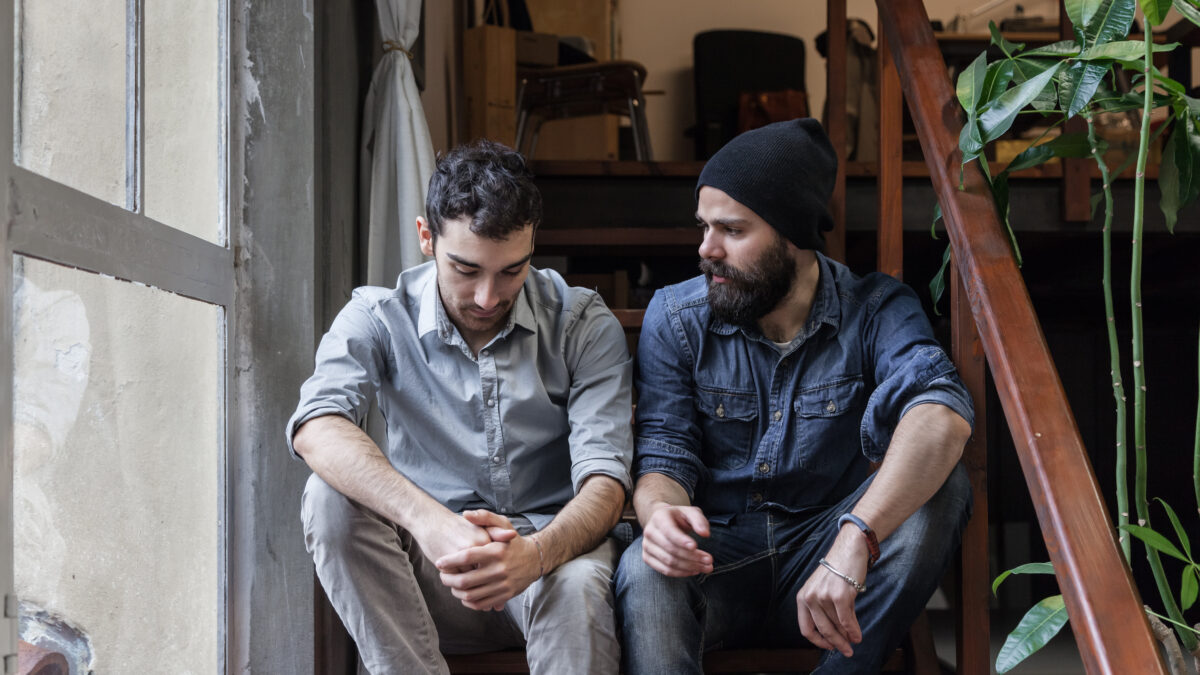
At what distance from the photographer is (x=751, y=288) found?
1723 mm

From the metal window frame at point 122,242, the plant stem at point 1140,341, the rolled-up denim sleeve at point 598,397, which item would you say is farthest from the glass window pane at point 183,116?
the plant stem at point 1140,341

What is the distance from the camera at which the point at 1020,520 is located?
4055mm

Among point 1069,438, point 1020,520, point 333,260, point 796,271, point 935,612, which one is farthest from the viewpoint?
point 1020,520

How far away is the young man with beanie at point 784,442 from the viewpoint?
4.72 ft

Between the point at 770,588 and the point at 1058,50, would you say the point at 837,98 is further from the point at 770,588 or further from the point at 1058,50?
the point at 770,588

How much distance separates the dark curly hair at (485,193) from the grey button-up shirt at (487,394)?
14 cm

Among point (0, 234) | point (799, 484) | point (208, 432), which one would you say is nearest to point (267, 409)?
point (208, 432)

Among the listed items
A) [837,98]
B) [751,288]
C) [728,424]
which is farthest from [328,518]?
[837,98]

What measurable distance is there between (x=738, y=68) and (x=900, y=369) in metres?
3.78

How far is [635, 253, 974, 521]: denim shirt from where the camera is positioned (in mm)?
1677

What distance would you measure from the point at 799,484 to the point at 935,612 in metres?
2.32

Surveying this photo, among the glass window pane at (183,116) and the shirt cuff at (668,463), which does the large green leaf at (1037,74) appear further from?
the glass window pane at (183,116)

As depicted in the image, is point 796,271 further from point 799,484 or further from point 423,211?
point 423,211

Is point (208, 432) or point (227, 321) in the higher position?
point (227, 321)
